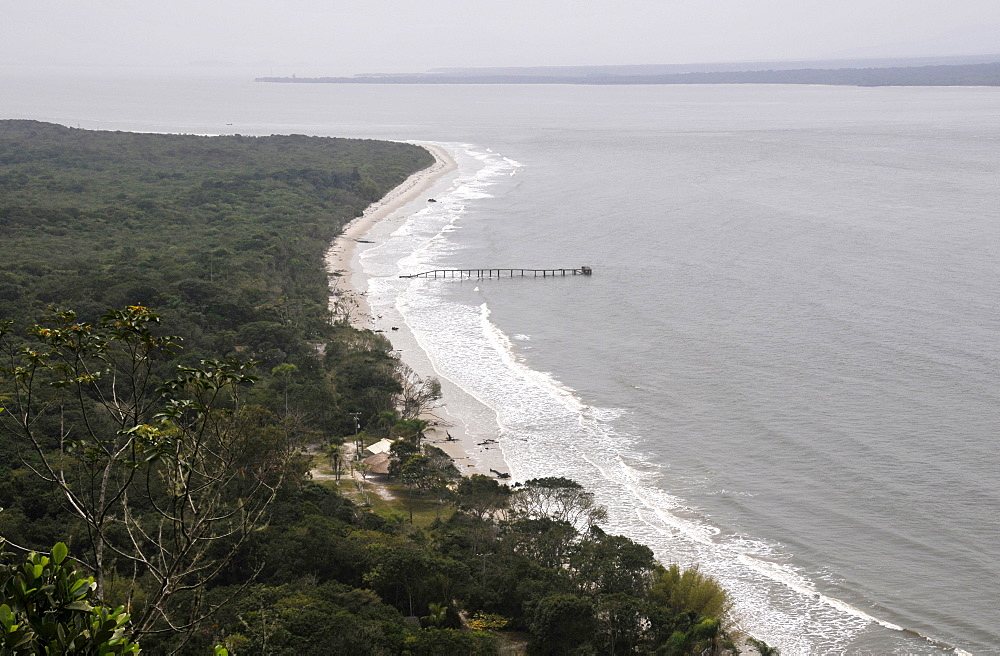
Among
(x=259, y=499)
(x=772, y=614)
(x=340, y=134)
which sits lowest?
(x=772, y=614)

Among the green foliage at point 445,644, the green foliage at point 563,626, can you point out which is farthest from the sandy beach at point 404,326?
the green foliage at point 445,644

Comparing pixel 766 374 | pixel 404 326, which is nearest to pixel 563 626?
pixel 766 374

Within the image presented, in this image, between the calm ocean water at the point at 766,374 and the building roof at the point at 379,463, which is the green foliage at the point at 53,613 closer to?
the calm ocean water at the point at 766,374

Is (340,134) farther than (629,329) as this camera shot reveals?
Yes

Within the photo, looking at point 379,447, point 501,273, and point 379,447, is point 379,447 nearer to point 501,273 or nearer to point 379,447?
point 379,447

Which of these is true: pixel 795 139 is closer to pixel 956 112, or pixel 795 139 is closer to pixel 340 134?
pixel 956 112

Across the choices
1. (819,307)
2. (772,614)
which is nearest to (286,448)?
(772,614)

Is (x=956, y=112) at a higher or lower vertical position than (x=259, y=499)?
higher
